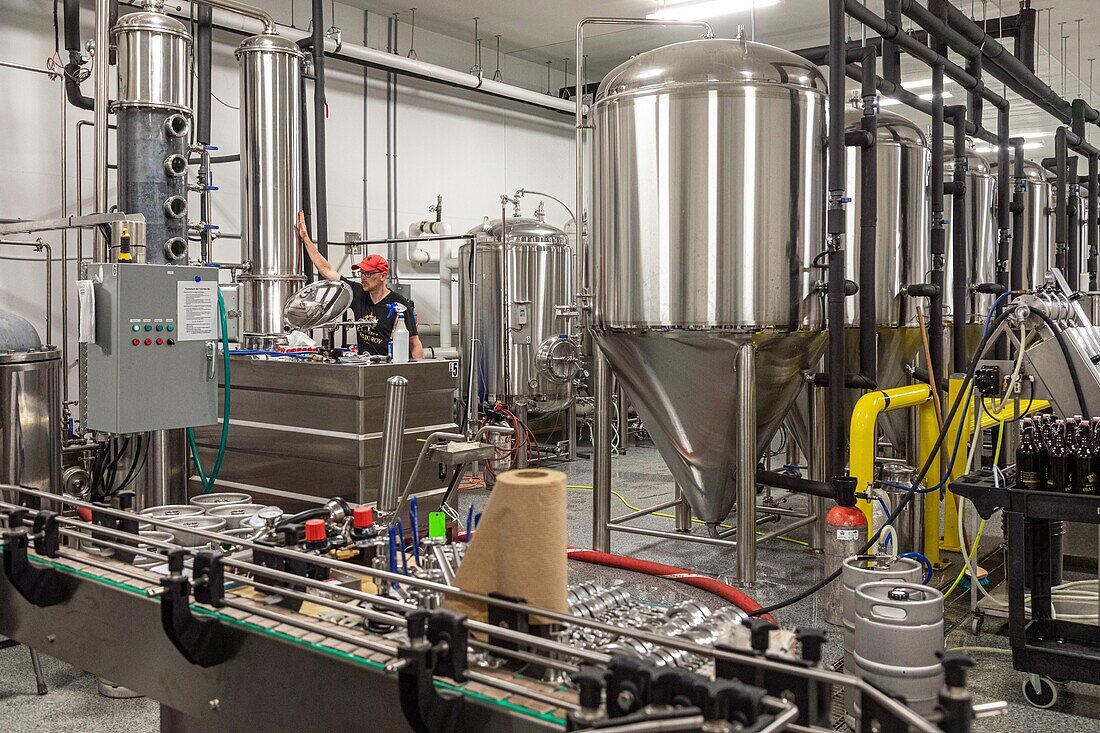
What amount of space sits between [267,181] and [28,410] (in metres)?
2.26

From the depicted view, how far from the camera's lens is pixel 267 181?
199 inches

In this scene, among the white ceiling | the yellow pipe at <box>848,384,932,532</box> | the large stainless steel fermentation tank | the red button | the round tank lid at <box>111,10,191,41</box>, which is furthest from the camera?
the white ceiling

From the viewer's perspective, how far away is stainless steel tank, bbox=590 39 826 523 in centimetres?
334

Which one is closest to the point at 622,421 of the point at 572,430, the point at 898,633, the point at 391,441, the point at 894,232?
the point at 572,430

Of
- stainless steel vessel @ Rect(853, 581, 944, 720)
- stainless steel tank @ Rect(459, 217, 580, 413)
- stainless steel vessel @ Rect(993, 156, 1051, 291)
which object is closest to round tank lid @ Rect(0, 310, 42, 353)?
stainless steel vessel @ Rect(853, 581, 944, 720)

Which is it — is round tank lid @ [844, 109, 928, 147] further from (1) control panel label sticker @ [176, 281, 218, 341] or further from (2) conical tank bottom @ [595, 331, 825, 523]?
(1) control panel label sticker @ [176, 281, 218, 341]

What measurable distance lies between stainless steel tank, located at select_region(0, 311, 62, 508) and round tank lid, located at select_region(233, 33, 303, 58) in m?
2.33

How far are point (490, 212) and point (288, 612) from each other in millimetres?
7321

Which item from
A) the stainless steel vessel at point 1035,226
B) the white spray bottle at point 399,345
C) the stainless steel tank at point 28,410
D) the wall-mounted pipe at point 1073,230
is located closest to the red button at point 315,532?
the stainless steel tank at point 28,410

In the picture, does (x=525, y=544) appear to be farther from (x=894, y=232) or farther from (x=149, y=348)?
(x=894, y=232)

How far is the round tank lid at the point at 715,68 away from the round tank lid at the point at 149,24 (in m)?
1.74

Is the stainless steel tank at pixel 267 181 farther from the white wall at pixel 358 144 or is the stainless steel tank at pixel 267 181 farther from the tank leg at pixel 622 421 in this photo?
the tank leg at pixel 622 421

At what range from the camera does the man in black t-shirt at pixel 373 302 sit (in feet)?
16.1

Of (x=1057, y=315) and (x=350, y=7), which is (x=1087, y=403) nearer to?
(x=1057, y=315)
